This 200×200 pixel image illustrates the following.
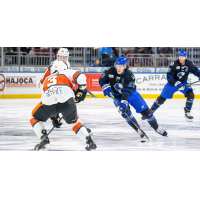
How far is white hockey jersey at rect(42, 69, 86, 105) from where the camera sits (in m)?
3.31

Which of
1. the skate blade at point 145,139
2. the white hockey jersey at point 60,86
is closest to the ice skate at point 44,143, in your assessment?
the white hockey jersey at point 60,86

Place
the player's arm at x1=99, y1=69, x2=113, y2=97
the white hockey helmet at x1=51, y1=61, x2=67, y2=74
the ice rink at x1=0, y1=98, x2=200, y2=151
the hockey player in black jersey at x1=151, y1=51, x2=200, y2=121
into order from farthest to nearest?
the hockey player in black jersey at x1=151, y1=51, x2=200, y2=121
the player's arm at x1=99, y1=69, x2=113, y2=97
the ice rink at x1=0, y1=98, x2=200, y2=151
the white hockey helmet at x1=51, y1=61, x2=67, y2=74

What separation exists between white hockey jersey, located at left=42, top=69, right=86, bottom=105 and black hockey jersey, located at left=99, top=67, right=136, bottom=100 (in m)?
0.98

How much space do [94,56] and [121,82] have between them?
7.21m

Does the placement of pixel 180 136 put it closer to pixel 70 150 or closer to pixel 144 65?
pixel 70 150

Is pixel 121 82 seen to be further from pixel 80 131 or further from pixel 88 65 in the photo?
pixel 88 65

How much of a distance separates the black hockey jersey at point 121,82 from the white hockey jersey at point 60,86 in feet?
3.22

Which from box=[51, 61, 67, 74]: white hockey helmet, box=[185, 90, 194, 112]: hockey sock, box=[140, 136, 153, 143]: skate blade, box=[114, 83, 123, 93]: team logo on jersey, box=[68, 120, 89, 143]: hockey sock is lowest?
box=[140, 136, 153, 143]: skate blade

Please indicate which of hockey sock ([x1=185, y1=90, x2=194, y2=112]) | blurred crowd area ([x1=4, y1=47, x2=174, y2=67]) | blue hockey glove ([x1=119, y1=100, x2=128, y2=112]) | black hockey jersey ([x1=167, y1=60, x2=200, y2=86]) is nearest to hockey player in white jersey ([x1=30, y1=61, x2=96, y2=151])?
blue hockey glove ([x1=119, y1=100, x2=128, y2=112])

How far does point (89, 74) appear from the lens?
11.5 metres

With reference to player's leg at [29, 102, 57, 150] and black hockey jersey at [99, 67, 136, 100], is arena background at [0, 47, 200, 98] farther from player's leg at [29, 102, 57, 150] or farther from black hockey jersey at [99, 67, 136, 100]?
player's leg at [29, 102, 57, 150]

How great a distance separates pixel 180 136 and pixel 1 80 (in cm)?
779

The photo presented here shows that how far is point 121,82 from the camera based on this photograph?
4.34 meters
